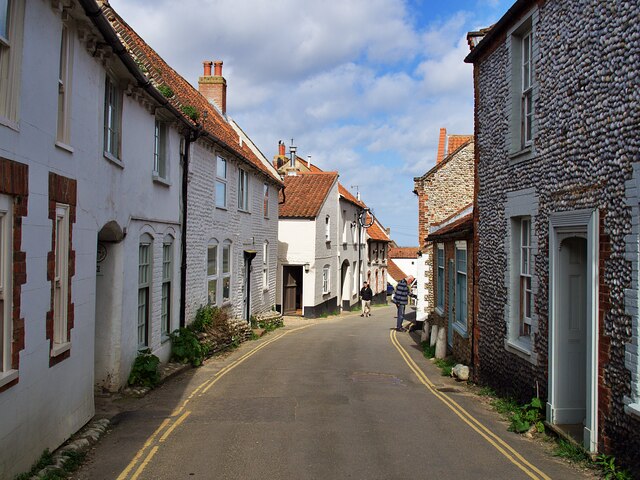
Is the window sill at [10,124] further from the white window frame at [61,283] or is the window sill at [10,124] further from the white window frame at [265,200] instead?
the white window frame at [265,200]

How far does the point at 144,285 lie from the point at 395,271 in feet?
179

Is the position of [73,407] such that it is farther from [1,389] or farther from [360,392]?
[360,392]

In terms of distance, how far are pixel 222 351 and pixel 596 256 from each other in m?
11.8

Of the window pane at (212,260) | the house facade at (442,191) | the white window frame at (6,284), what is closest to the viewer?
the white window frame at (6,284)

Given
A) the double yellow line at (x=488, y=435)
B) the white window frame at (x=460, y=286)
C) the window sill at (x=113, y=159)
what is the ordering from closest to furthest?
the double yellow line at (x=488, y=435)
the window sill at (x=113, y=159)
the white window frame at (x=460, y=286)

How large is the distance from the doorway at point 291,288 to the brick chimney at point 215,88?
389 inches

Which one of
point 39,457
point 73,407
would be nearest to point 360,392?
point 73,407

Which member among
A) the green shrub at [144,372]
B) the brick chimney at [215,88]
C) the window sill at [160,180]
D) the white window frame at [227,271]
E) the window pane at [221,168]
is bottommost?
the green shrub at [144,372]

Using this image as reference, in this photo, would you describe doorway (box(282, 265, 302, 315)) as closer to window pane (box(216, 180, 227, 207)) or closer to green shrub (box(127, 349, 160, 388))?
window pane (box(216, 180, 227, 207))

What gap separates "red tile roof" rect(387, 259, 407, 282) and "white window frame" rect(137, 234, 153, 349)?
52.1m

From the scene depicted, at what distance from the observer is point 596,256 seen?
7457mm

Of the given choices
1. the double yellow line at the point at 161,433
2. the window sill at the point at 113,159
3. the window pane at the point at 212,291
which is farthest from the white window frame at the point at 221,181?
the window sill at the point at 113,159

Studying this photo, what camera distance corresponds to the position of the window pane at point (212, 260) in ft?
58.6

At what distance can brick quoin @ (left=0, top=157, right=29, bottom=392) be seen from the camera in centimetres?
594
